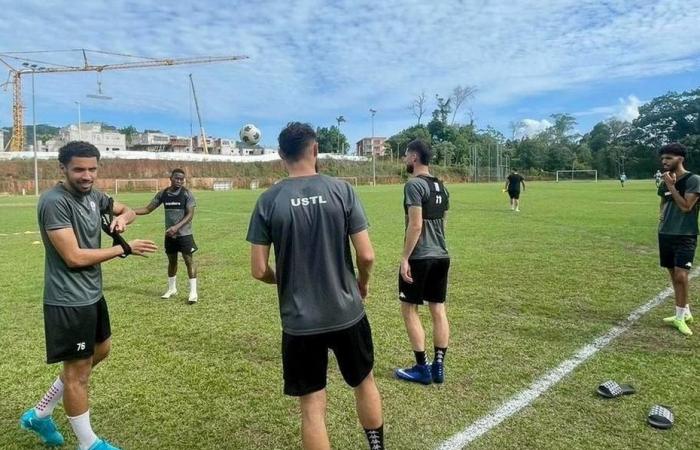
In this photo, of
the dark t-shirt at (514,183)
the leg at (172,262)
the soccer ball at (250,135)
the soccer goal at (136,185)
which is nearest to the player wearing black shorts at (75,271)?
the leg at (172,262)

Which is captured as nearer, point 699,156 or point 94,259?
point 94,259

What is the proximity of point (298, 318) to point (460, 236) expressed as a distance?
12.6 m

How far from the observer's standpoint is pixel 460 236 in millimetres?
14906

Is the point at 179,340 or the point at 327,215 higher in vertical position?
the point at 327,215

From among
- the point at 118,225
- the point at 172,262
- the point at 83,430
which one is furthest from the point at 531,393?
the point at 172,262

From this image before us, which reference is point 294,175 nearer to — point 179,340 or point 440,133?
point 179,340

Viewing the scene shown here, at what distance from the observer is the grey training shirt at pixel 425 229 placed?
457 centimetres

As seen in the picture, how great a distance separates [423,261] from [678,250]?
358 cm

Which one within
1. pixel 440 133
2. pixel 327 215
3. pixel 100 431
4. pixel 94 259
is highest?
pixel 440 133

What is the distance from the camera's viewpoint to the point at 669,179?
6.01 meters

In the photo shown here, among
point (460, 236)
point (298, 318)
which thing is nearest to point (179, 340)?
point (298, 318)

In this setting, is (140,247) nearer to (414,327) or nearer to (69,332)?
(69,332)

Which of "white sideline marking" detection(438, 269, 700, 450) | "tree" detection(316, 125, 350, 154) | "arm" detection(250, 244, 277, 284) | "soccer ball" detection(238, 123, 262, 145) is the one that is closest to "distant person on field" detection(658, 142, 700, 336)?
"white sideline marking" detection(438, 269, 700, 450)

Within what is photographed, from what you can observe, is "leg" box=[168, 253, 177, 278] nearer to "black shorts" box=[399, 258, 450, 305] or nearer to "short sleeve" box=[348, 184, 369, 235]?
"black shorts" box=[399, 258, 450, 305]
